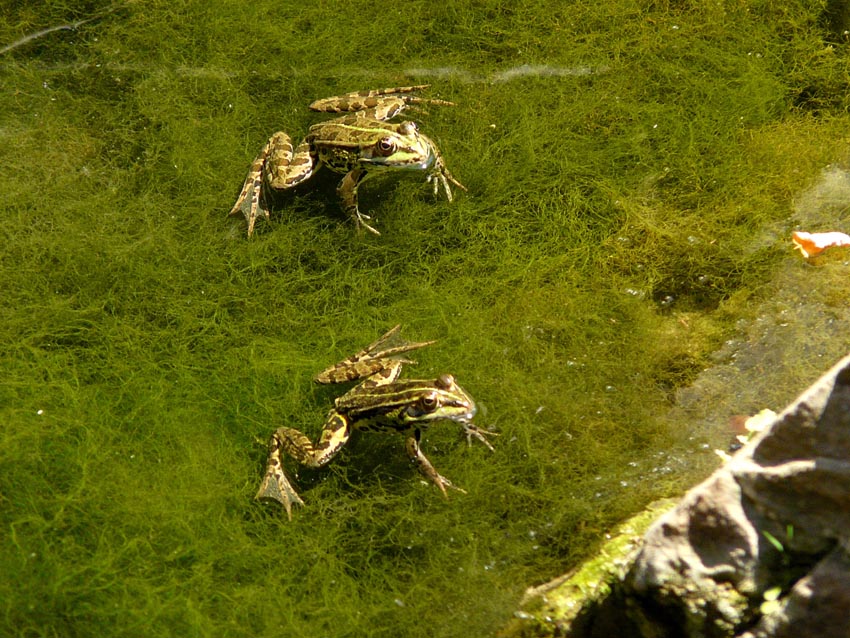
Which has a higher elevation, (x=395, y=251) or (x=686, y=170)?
(x=686, y=170)

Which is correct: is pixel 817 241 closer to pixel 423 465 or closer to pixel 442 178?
pixel 442 178

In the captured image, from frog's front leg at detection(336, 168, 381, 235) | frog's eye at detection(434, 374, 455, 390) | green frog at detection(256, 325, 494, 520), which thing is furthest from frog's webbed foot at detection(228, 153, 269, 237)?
frog's eye at detection(434, 374, 455, 390)

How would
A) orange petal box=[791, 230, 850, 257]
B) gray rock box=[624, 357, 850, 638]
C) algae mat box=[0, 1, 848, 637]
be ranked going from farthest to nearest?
orange petal box=[791, 230, 850, 257] → algae mat box=[0, 1, 848, 637] → gray rock box=[624, 357, 850, 638]

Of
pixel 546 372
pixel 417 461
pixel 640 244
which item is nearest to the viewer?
pixel 417 461

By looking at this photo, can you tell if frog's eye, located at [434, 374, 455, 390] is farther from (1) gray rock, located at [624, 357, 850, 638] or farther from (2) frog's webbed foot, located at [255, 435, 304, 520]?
(1) gray rock, located at [624, 357, 850, 638]

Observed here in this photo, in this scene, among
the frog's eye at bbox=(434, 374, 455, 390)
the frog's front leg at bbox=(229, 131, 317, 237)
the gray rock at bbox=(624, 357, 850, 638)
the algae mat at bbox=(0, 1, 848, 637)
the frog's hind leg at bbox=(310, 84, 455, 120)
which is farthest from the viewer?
the frog's hind leg at bbox=(310, 84, 455, 120)

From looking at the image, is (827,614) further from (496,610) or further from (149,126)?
(149,126)

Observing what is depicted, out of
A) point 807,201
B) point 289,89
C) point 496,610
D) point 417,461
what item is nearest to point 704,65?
point 807,201
